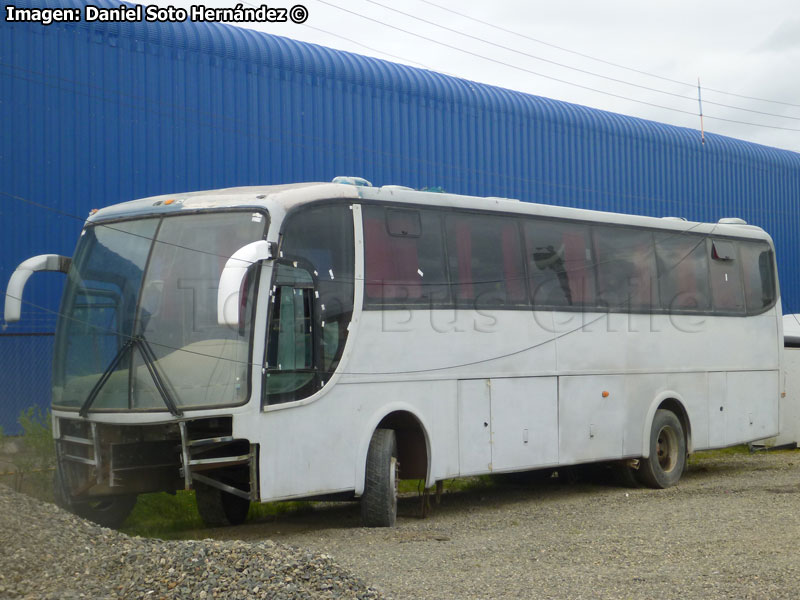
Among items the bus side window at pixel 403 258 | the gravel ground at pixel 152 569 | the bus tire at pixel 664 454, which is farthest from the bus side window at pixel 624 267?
the gravel ground at pixel 152 569

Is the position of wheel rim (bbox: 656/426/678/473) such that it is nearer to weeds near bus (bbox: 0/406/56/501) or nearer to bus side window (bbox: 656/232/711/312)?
bus side window (bbox: 656/232/711/312)

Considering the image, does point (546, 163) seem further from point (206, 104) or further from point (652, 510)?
point (652, 510)

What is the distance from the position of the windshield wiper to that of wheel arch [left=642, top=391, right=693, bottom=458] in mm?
7160

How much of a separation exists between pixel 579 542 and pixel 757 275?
330 inches

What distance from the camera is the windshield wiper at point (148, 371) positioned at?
944cm

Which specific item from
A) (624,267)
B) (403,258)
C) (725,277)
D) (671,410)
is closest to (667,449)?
(671,410)

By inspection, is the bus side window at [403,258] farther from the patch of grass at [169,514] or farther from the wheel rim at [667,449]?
the wheel rim at [667,449]

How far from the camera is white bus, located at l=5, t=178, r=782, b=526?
9.58 metres

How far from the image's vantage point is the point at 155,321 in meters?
9.67

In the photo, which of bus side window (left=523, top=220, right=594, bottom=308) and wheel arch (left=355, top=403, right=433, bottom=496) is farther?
bus side window (left=523, top=220, right=594, bottom=308)

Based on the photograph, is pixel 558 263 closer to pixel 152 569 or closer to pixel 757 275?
pixel 757 275

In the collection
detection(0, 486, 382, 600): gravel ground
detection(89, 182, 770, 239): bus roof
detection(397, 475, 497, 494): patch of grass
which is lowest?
detection(397, 475, 497, 494): patch of grass

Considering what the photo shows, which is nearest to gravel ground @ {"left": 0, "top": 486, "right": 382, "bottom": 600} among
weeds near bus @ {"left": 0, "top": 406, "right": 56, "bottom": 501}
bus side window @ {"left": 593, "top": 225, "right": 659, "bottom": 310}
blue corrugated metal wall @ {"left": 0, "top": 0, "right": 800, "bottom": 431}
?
weeds near bus @ {"left": 0, "top": 406, "right": 56, "bottom": 501}

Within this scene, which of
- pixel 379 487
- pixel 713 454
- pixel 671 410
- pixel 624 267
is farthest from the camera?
pixel 713 454
